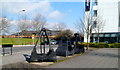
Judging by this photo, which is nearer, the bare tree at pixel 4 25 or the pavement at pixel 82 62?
the pavement at pixel 82 62

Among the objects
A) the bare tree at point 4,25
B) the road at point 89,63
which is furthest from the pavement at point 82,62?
the bare tree at point 4,25

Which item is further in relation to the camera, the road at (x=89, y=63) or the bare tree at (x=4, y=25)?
the bare tree at (x=4, y=25)

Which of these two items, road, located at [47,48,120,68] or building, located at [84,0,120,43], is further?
building, located at [84,0,120,43]

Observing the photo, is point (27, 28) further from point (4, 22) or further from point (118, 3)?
point (118, 3)

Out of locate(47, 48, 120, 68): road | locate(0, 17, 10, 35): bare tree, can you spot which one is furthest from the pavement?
locate(0, 17, 10, 35): bare tree

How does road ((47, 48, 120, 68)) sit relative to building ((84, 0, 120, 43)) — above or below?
below

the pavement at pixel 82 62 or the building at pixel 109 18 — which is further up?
the building at pixel 109 18

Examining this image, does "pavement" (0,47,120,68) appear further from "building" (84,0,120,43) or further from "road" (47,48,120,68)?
"building" (84,0,120,43)

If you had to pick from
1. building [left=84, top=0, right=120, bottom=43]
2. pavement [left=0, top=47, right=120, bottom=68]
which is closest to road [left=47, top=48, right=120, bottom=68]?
pavement [left=0, top=47, right=120, bottom=68]

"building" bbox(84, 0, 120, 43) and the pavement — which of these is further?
"building" bbox(84, 0, 120, 43)

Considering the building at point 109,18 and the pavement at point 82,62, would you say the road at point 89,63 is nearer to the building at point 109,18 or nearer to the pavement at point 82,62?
the pavement at point 82,62

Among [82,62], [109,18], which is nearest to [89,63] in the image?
[82,62]

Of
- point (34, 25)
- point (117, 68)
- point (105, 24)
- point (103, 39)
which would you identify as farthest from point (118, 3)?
point (117, 68)

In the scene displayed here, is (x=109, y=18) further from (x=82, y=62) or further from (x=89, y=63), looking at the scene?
(x=89, y=63)
